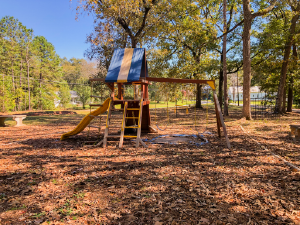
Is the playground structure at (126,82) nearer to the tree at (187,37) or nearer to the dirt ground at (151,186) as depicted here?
the dirt ground at (151,186)

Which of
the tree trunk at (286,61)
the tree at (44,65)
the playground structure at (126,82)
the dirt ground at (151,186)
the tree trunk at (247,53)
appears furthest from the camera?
the tree at (44,65)

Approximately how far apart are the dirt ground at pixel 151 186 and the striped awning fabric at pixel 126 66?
2646 millimetres

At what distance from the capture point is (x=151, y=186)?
3656 mm

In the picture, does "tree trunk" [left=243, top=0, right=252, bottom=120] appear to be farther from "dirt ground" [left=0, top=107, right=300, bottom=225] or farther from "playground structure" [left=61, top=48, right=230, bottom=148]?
"dirt ground" [left=0, top=107, right=300, bottom=225]

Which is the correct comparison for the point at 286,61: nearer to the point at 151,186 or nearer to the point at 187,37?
the point at 187,37

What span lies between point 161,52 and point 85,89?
81.5 feet

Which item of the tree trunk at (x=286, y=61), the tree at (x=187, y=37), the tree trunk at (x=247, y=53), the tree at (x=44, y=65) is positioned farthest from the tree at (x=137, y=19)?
the tree at (x=44, y=65)

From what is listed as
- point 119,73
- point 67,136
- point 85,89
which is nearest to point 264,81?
point 119,73

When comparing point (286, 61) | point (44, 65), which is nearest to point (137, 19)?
point (286, 61)

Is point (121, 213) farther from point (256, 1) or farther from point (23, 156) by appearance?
point (256, 1)

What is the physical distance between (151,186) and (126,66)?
17.6 ft

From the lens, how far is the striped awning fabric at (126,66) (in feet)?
24.3

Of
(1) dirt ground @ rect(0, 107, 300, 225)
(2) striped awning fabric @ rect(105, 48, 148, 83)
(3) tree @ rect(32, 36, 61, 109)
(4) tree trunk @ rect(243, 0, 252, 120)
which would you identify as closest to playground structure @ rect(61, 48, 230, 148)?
(2) striped awning fabric @ rect(105, 48, 148, 83)

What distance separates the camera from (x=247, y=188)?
3.54m
